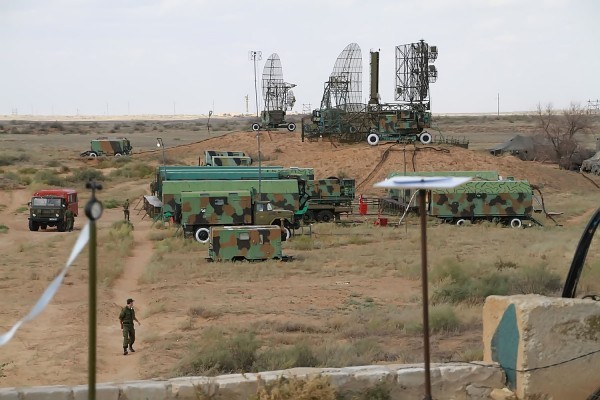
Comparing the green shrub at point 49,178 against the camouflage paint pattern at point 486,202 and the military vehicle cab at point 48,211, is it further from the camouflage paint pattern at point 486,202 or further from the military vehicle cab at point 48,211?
the camouflage paint pattern at point 486,202

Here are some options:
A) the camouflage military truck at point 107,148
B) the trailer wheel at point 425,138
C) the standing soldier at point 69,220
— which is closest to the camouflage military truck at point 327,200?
the standing soldier at point 69,220

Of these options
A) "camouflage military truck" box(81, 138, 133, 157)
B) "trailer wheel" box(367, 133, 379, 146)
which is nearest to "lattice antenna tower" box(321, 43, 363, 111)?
"trailer wheel" box(367, 133, 379, 146)

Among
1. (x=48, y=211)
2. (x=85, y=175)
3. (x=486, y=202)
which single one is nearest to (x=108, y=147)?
(x=85, y=175)

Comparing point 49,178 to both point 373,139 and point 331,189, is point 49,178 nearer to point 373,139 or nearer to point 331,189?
point 373,139

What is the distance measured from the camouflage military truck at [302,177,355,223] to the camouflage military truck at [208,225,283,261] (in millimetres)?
11271

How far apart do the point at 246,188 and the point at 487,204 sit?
9.99m

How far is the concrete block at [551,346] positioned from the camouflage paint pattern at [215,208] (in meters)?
20.2

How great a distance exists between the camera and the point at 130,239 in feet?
95.7

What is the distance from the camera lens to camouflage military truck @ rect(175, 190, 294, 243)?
95.1ft

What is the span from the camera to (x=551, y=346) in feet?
30.0

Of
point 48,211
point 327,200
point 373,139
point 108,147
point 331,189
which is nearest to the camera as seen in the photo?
point 48,211

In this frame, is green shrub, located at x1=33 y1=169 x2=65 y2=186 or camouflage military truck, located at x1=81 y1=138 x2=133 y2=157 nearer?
green shrub, located at x1=33 y1=169 x2=65 y2=186

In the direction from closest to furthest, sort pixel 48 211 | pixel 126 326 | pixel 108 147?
pixel 126 326 < pixel 48 211 < pixel 108 147

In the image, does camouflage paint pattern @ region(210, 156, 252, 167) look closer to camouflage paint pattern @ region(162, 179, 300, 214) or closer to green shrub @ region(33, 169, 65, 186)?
green shrub @ region(33, 169, 65, 186)
